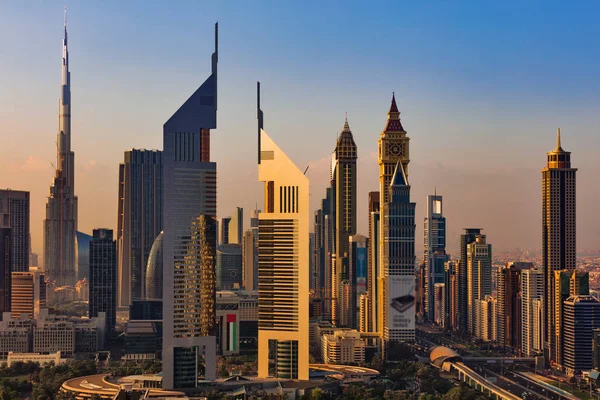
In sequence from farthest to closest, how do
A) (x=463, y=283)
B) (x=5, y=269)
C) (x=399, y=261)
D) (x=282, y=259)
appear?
(x=463, y=283) → (x=5, y=269) → (x=399, y=261) → (x=282, y=259)

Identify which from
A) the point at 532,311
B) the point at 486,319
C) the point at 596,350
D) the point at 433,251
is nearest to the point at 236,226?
the point at 433,251

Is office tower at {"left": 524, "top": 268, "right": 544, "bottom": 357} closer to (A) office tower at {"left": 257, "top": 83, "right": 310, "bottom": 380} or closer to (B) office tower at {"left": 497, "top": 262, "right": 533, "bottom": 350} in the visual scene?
(B) office tower at {"left": 497, "top": 262, "right": 533, "bottom": 350}

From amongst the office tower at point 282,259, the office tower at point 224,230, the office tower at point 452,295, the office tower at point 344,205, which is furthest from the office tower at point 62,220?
the office tower at point 282,259

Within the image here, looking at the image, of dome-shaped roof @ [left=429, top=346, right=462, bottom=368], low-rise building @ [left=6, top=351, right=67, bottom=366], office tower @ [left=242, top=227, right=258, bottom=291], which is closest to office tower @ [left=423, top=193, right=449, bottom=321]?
office tower @ [left=242, top=227, right=258, bottom=291]

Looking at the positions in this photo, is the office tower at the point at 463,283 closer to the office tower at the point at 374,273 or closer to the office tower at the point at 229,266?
the office tower at the point at 374,273

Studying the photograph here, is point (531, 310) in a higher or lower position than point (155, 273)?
lower

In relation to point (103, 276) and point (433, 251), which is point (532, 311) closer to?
point (433, 251)
